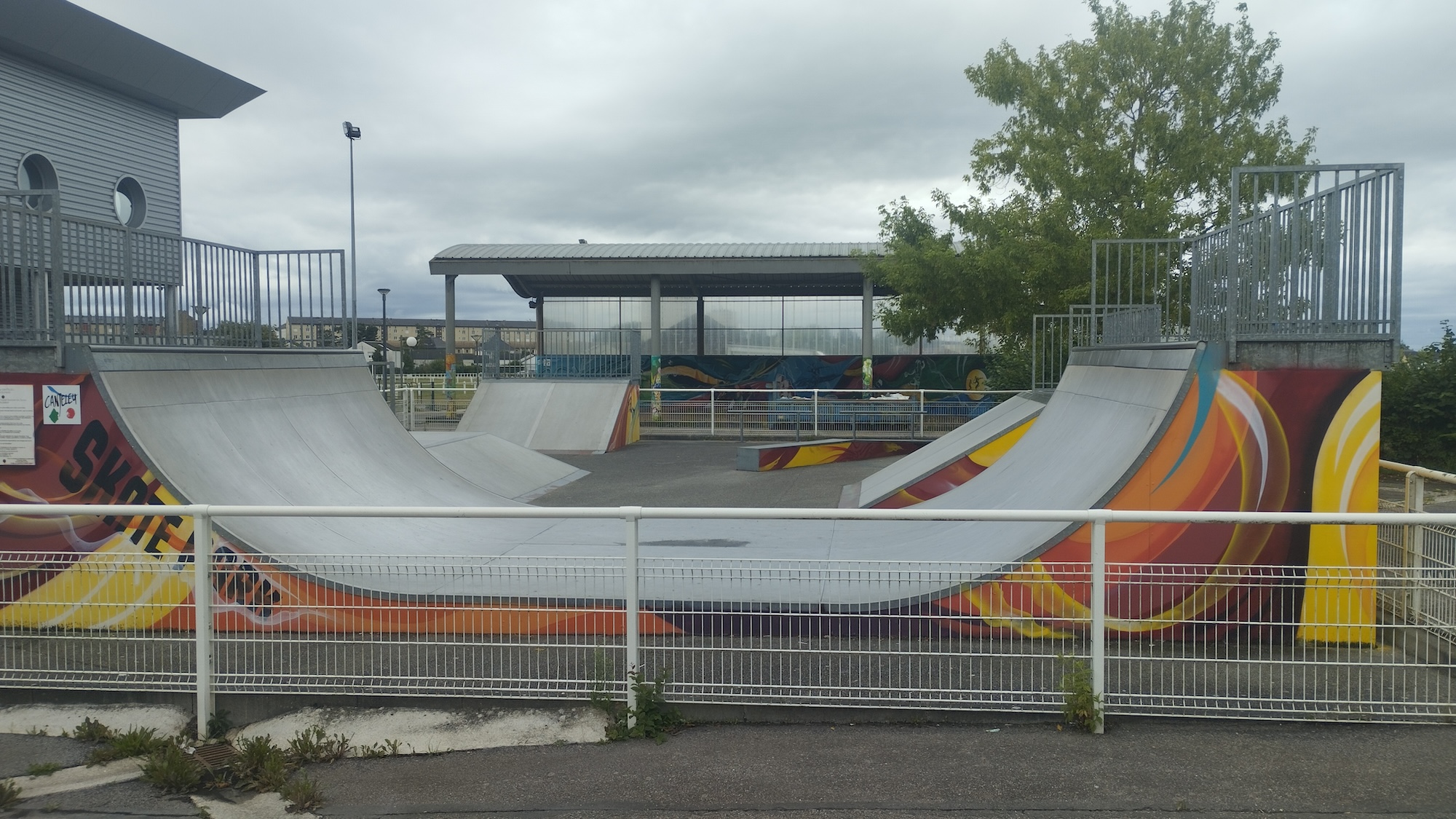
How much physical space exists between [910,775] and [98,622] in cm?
464

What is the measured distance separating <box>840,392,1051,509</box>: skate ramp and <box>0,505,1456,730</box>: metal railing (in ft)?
18.8

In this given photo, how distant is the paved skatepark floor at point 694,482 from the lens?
1445cm

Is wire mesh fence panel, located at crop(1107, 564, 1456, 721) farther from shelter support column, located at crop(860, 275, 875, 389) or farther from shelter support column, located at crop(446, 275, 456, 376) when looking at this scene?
shelter support column, located at crop(446, 275, 456, 376)

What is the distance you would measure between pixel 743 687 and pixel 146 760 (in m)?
2.92

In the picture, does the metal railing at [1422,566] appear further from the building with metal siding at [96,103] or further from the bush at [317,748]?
the building with metal siding at [96,103]

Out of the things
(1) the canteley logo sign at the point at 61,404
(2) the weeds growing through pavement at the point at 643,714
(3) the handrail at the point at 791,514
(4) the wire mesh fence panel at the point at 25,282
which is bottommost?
(2) the weeds growing through pavement at the point at 643,714

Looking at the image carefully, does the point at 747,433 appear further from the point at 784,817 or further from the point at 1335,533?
the point at 784,817

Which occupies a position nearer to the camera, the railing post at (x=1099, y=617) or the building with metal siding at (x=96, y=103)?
the railing post at (x=1099, y=617)

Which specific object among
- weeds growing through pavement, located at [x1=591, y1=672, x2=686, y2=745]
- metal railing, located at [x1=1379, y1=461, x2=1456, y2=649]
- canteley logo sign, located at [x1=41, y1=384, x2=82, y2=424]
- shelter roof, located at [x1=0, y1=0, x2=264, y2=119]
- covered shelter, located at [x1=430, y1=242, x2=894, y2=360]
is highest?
shelter roof, located at [x1=0, y1=0, x2=264, y2=119]

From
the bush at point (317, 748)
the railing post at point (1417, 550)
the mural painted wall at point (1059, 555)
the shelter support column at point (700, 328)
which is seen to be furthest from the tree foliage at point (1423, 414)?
the shelter support column at point (700, 328)

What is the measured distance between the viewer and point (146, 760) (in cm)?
467

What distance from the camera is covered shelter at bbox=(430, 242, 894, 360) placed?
33844 millimetres

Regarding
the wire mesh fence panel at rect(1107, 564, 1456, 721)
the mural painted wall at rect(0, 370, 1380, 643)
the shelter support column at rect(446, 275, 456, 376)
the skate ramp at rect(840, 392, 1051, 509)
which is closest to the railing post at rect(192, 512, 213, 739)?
the mural painted wall at rect(0, 370, 1380, 643)

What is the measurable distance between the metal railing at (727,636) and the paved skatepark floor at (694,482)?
8.11 metres
